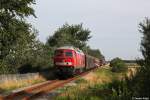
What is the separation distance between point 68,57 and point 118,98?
2574 cm

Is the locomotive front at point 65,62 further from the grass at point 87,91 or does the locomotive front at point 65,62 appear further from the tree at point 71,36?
the tree at point 71,36

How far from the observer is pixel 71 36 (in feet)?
334

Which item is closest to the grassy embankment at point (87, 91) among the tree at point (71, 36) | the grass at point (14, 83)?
the grass at point (14, 83)

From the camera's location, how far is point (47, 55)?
5922 cm

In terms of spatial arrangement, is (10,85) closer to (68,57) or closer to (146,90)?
(68,57)

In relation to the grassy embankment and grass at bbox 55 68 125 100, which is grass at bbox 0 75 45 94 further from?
grass at bbox 55 68 125 100

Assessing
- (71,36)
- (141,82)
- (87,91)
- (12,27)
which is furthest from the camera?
(71,36)

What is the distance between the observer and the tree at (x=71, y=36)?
90219 millimetres

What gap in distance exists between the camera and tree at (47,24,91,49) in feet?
296

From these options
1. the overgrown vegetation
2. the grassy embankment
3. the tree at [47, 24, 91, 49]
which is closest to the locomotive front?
the grassy embankment

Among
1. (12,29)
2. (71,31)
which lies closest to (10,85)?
(12,29)

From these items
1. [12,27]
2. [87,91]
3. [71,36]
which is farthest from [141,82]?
[71,36]

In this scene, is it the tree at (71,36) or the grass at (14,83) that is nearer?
the grass at (14,83)

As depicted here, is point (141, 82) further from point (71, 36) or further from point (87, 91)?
point (71, 36)
